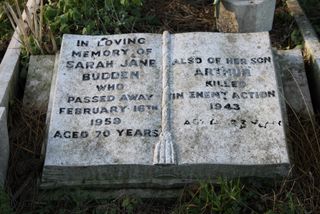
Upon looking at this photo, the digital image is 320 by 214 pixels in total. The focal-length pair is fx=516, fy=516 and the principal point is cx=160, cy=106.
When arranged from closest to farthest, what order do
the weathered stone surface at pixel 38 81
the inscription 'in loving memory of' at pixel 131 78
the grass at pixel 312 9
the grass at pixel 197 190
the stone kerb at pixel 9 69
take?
the grass at pixel 197 190
the inscription 'in loving memory of' at pixel 131 78
the stone kerb at pixel 9 69
the weathered stone surface at pixel 38 81
the grass at pixel 312 9

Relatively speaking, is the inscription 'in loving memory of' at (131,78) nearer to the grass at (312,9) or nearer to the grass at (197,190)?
the grass at (197,190)

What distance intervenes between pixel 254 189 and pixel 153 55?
105 centimetres

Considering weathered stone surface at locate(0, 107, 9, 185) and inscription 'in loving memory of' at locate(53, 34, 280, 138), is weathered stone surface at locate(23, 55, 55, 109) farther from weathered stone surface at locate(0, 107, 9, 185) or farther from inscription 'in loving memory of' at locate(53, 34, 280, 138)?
weathered stone surface at locate(0, 107, 9, 185)

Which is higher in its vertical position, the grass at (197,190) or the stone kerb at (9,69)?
the stone kerb at (9,69)

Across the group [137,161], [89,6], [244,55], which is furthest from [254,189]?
[89,6]

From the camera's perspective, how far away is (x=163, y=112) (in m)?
2.93

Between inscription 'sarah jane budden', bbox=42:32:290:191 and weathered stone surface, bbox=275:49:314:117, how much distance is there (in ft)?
0.97

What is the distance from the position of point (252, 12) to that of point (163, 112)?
1167 millimetres

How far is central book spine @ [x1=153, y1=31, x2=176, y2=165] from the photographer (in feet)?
8.95

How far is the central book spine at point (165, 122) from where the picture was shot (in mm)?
2729

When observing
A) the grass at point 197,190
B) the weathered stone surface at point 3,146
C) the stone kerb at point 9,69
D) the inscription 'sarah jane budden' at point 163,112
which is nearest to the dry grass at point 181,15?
the inscription 'sarah jane budden' at point 163,112

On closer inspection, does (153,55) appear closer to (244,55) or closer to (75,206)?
(244,55)

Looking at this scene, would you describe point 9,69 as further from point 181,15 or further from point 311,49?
point 311,49

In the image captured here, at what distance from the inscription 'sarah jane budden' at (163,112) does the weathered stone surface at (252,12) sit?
1.18ft
